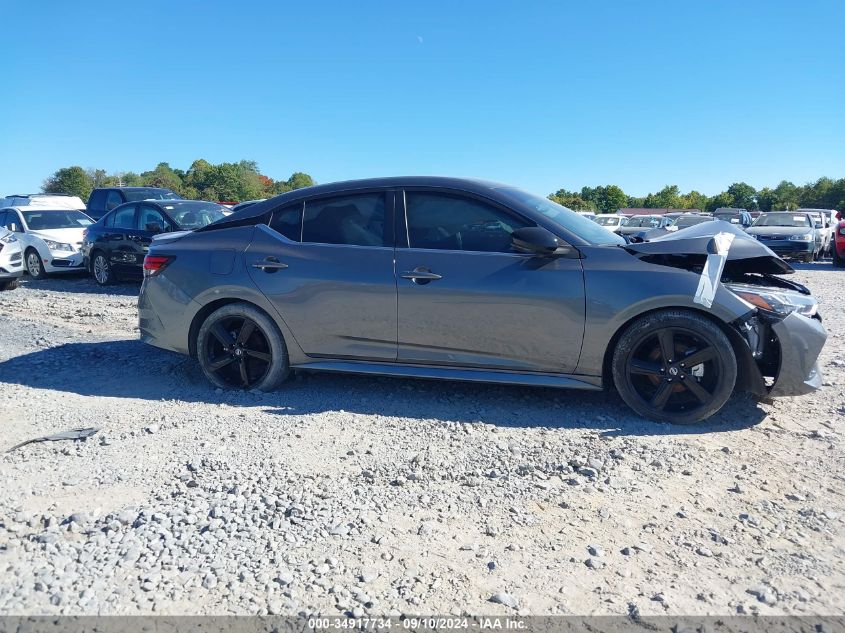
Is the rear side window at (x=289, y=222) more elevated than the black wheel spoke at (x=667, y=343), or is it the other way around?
the rear side window at (x=289, y=222)

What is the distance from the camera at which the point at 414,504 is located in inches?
119

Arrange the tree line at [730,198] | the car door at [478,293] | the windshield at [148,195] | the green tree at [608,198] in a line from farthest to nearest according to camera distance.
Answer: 1. the green tree at [608,198]
2. the tree line at [730,198]
3. the windshield at [148,195]
4. the car door at [478,293]

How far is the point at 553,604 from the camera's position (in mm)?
2295

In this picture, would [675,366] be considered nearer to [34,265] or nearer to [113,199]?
[34,265]

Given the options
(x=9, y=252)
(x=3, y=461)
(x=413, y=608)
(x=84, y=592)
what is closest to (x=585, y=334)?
(x=413, y=608)

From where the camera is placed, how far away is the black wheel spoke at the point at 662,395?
394 centimetres

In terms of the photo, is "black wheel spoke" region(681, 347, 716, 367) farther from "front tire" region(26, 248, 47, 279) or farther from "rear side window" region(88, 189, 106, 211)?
"rear side window" region(88, 189, 106, 211)

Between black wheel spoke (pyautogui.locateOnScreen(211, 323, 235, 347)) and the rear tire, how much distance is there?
758 centimetres

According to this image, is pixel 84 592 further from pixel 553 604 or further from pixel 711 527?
pixel 711 527

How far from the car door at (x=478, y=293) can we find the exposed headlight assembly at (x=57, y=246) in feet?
35.5

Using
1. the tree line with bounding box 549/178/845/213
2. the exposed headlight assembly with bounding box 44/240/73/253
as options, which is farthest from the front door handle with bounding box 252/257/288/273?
the tree line with bounding box 549/178/845/213

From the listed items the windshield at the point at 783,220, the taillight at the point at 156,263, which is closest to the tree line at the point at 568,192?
the windshield at the point at 783,220

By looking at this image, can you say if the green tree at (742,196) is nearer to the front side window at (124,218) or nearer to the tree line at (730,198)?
the tree line at (730,198)

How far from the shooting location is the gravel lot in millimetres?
2365
